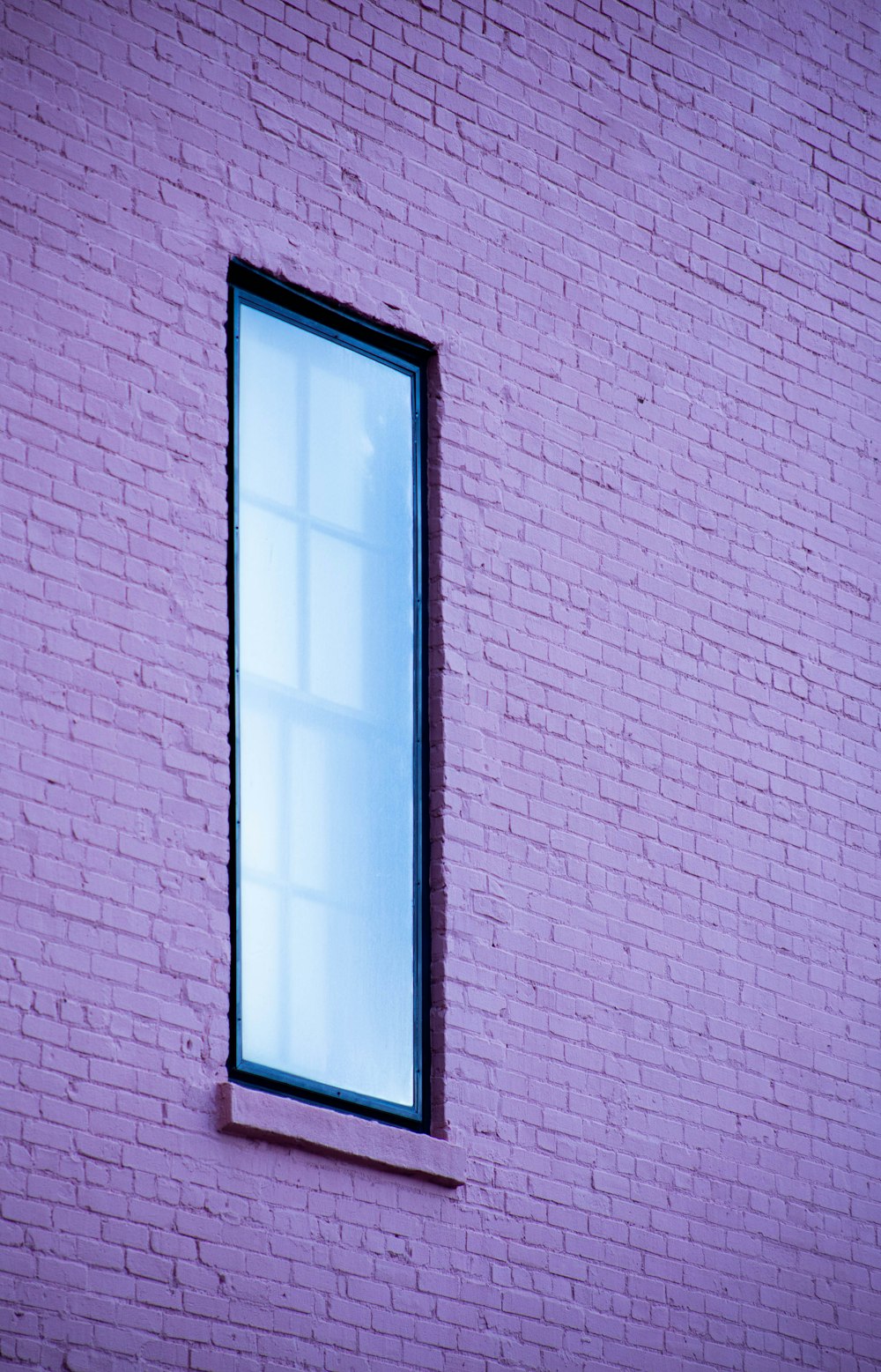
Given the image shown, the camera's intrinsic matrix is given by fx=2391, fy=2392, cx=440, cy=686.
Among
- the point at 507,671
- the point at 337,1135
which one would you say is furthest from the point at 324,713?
the point at 337,1135

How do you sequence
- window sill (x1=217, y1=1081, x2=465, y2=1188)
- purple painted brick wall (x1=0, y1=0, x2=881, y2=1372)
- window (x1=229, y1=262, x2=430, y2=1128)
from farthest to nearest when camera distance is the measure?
Result: window (x1=229, y1=262, x2=430, y2=1128)
window sill (x1=217, y1=1081, x2=465, y2=1188)
purple painted brick wall (x1=0, y1=0, x2=881, y2=1372)

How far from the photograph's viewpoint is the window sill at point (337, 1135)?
6.96 meters

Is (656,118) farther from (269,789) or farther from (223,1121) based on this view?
(223,1121)

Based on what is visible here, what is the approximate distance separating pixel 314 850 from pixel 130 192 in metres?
2.14

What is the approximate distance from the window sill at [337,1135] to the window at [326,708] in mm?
143

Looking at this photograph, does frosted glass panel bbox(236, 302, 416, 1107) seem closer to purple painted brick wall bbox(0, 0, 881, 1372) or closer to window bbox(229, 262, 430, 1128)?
window bbox(229, 262, 430, 1128)

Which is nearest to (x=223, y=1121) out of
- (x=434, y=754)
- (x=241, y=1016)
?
(x=241, y=1016)

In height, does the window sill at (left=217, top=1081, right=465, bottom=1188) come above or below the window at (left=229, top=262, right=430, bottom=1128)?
below

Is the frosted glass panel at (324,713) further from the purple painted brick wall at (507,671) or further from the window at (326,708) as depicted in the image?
the purple painted brick wall at (507,671)

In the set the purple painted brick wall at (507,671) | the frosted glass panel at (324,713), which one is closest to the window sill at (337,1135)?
the purple painted brick wall at (507,671)

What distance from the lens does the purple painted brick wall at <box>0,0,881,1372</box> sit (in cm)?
686

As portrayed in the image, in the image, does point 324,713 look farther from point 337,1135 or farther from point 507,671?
point 337,1135

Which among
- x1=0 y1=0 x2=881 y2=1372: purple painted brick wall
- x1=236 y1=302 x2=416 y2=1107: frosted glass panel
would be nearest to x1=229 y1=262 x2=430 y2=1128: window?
x1=236 y1=302 x2=416 y2=1107: frosted glass panel

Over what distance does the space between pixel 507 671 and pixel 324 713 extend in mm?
796
